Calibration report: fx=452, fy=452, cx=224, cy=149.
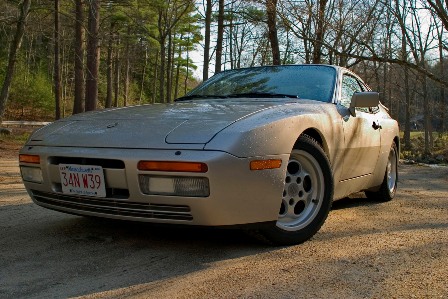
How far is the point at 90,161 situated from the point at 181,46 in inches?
1664

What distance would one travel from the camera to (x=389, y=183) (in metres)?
4.97

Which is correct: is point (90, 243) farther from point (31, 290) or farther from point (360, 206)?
point (360, 206)

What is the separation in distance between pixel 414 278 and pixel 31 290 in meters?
1.91

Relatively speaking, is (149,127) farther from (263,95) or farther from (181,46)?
(181,46)

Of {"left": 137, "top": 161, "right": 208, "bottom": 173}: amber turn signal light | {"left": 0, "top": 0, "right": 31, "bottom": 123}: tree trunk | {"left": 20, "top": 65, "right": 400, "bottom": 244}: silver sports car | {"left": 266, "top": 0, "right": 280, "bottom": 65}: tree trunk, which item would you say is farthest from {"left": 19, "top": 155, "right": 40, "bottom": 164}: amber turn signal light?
{"left": 266, "top": 0, "right": 280, "bottom": 65}: tree trunk

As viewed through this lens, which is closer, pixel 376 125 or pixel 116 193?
pixel 116 193

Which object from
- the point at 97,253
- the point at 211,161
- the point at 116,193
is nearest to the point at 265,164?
the point at 211,161

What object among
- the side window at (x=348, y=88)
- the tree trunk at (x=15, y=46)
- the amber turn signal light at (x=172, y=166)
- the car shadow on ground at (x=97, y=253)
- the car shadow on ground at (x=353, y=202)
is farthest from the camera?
the tree trunk at (x=15, y=46)

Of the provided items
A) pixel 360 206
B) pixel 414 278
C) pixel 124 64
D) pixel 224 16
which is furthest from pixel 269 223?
pixel 124 64

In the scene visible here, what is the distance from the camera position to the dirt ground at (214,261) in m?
2.15

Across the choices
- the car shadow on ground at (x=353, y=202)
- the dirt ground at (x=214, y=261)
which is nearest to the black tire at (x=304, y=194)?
the dirt ground at (x=214, y=261)

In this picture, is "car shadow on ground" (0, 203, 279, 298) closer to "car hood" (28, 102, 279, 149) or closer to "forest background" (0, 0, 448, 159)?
"car hood" (28, 102, 279, 149)

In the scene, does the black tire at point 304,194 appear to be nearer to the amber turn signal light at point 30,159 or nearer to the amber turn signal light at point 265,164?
the amber turn signal light at point 265,164

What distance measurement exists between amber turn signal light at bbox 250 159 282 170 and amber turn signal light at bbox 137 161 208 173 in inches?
12.1
